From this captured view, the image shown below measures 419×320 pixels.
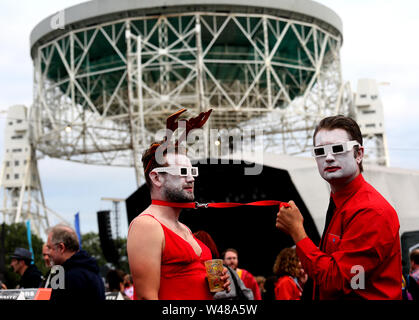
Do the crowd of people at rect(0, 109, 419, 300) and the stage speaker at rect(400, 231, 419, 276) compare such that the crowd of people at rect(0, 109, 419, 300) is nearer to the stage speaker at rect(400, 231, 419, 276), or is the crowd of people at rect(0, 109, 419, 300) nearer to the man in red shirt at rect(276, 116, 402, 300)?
the man in red shirt at rect(276, 116, 402, 300)

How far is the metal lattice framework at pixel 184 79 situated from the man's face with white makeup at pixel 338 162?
37.8 metres

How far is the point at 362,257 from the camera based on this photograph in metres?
3.19

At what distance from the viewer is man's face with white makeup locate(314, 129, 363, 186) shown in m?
3.51

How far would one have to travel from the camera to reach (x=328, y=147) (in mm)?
3525

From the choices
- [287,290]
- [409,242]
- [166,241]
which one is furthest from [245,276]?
[166,241]

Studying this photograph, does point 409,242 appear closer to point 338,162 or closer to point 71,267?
point 71,267

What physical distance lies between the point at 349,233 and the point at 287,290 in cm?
481

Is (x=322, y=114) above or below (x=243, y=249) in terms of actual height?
above

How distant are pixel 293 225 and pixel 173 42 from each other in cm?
4373

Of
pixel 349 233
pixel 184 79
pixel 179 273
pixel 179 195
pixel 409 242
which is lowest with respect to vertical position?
pixel 409 242

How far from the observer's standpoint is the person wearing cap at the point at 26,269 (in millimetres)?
9117

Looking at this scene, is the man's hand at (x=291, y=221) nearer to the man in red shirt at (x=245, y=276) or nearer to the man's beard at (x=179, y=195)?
the man's beard at (x=179, y=195)

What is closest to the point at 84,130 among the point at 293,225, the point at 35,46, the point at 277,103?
the point at 35,46
